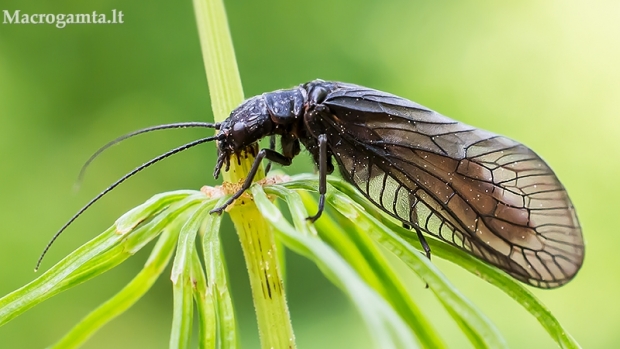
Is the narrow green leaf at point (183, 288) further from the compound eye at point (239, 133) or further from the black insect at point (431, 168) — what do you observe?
the compound eye at point (239, 133)

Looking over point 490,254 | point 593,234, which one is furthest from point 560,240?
point 593,234

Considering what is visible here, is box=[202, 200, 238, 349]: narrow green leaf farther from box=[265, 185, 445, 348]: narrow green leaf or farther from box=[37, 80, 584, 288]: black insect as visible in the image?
box=[37, 80, 584, 288]: black insect

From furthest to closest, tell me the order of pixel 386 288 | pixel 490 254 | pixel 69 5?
pixel 69 5 < pixel 490 254 < pixel 386 288

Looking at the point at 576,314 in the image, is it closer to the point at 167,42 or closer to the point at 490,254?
the point at 490,254

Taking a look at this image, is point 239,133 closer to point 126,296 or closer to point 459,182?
point 126,296

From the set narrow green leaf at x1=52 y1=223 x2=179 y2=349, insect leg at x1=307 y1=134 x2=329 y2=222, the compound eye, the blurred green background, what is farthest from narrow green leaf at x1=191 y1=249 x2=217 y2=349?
the blurred green background

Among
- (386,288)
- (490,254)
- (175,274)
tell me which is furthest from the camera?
(490,254)

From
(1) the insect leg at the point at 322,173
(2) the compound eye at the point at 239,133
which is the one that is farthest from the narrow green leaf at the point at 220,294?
(2) the compound eye at the point at 239,133
